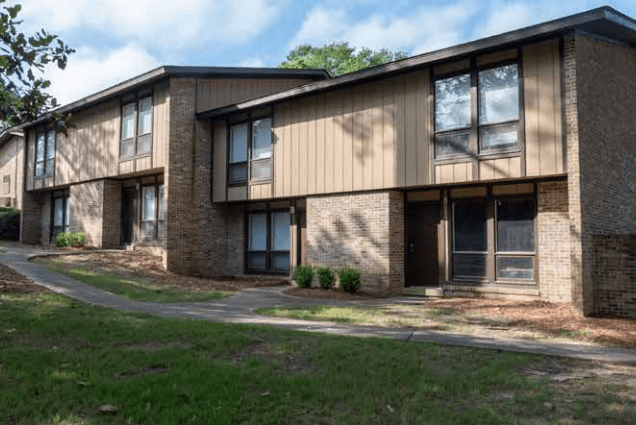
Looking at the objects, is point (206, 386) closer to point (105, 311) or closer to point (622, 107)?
point (105, 311)

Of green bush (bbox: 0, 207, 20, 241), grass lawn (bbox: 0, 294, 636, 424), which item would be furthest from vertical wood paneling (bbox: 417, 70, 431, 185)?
green bush (bbox: 0, 207, 20, 241)

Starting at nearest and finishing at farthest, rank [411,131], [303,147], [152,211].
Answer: [411,131]
[303,147]
[152,211]

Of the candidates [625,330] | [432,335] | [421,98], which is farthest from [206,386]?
[421,98]

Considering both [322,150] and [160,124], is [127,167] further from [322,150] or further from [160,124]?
[322,150]

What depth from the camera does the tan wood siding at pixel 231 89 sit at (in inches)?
696

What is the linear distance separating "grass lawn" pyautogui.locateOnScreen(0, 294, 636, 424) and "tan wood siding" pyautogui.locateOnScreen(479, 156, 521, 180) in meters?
5.91

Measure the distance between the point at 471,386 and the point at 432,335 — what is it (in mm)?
2602

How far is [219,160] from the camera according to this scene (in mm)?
17594

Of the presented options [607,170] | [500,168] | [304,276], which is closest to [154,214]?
[304,276]

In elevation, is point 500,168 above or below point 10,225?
above

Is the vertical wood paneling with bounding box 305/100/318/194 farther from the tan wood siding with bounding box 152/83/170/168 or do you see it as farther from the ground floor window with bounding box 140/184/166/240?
the ground floor window with bounding box 140/184/166/240

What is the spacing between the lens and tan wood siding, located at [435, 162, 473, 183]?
466 inches

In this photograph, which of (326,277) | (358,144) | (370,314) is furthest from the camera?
(358,144)

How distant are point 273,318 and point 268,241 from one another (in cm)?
843
